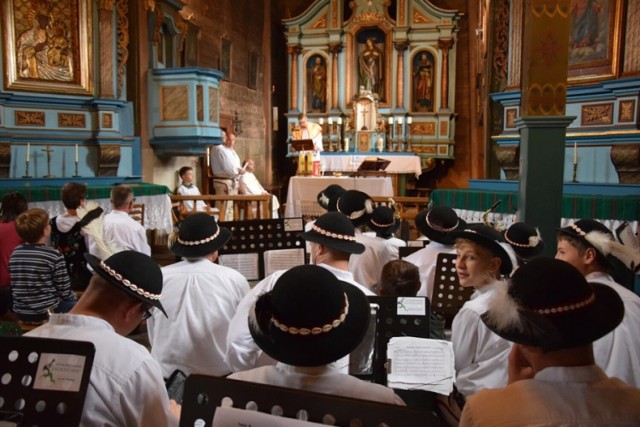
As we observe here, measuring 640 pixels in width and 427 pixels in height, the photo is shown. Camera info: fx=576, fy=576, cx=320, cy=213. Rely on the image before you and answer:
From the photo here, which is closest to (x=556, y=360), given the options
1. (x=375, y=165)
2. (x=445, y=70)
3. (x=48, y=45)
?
(x=48, y=45)

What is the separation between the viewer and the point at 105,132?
10.4 m

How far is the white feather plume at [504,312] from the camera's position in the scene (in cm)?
151

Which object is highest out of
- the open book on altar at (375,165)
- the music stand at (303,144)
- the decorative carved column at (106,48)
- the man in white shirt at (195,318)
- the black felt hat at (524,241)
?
the decorative carved column at (106,48)

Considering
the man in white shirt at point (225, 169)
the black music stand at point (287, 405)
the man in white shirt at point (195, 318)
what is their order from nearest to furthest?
the black music stand at point (287, 405) → the man in white shirt at point (195, 318) → the man in white shirt at point (225, 169)

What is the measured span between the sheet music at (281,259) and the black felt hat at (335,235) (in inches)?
81.1

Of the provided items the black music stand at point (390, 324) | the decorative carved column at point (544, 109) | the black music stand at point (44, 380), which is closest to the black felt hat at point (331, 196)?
Answer: the decorative carved column at point (544, 109)

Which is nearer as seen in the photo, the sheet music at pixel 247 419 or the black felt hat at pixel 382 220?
the sheet music at pixel 247 419

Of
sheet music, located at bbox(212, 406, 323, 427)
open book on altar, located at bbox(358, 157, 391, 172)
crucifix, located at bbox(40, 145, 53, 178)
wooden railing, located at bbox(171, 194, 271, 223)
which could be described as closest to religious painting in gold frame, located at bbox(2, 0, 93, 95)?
crucifix, located at bbox(40, 145, 53, 178)

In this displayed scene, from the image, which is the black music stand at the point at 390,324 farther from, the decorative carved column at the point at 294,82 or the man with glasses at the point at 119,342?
the decorative carved column at the point at 294,82

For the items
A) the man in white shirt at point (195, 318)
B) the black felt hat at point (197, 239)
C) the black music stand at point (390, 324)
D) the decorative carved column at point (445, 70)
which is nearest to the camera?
the black music stand at point (390, 324)

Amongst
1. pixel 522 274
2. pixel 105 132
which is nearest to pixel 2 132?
pixel 105 132

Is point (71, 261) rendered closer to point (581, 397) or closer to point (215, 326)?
point (215, 326)

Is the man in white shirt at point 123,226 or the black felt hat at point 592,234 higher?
the black felt hat at point 592,234

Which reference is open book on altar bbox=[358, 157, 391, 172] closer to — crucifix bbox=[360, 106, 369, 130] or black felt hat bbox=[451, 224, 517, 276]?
crucifix bbox=[360, 106, 369, 130]
